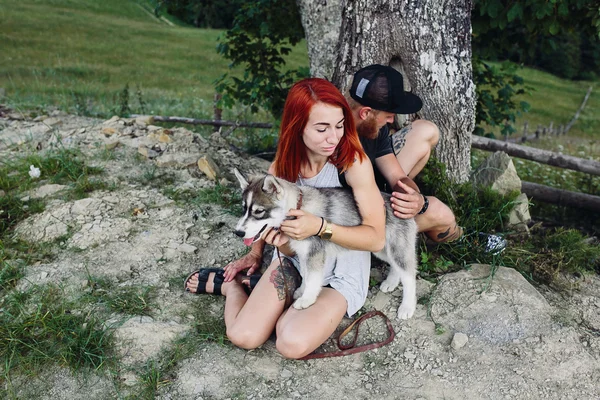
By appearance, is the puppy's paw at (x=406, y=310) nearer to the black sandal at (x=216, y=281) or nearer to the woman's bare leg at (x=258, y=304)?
the woman's bare leg at (x=258, y=304)

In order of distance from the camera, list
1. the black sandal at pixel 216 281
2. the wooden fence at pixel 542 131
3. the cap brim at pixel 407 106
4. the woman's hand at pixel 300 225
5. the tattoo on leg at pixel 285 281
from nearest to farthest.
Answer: the woman's hand at pixel 300 225, the tattoo on leg at pixel 285 281, the cap brim at pixel 407 106, the black sandal at pixel 216 281, the wooden fence at pixel 542 131

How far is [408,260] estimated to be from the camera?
4051 mm

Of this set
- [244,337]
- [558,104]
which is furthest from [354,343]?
[558,104]

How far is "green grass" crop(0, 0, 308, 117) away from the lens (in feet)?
56.8

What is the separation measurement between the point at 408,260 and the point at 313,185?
0.99 metres

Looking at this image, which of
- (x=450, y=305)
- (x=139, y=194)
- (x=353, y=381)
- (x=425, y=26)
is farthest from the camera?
(x=139, y=194)

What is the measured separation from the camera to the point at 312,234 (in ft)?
11.8

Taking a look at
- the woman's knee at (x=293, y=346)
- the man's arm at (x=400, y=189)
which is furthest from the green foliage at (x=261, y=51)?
the woman's knee at (x=293, y=346)

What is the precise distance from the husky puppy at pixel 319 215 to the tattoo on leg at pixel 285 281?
0.07 meters

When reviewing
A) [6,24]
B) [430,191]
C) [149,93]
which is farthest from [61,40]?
[430,191]

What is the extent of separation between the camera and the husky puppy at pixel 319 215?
137 inches

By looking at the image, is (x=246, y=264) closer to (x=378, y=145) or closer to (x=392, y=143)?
(x=378, y=145)

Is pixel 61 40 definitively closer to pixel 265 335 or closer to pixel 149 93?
pixel 149 93

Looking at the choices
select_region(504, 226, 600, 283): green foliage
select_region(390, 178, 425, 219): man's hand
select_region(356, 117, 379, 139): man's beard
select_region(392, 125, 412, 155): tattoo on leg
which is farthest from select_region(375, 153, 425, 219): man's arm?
select_region(504, 226, 600, 283): green foliage
